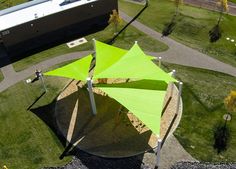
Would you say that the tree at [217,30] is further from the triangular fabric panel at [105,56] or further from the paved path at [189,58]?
the triangular fabric panel at [105,56]

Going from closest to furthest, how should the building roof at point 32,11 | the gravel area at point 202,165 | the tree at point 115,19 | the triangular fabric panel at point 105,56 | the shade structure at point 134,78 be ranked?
the shade structure at point 134,78
the gravel area at point 202,165
the triangular fabric panel at point 105,56
the building roof at point 32,11
the tree at point 115,19

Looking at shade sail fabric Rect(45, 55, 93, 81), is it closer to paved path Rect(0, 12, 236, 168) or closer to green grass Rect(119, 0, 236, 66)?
paved path Rect(0, 12, 236, 168)

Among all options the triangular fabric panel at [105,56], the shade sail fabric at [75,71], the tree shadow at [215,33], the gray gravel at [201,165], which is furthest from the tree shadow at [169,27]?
the gray gravel at [201,165]

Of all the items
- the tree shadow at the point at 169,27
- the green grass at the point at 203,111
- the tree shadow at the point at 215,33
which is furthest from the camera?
the tree shadow at the point at 169,27

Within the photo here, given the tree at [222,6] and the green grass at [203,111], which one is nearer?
the green grass at [203,111]

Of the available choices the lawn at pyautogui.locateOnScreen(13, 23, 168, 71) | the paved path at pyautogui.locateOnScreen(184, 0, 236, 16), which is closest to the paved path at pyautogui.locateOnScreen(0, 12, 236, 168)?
the lawn at pyautogui.locateOnScreen(13, 23, 168, 71)
